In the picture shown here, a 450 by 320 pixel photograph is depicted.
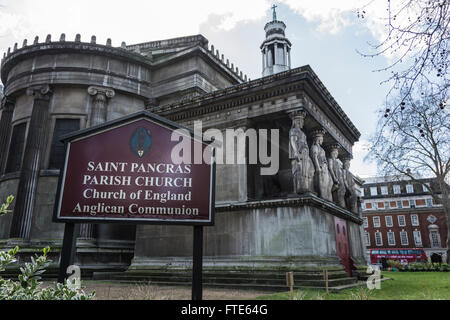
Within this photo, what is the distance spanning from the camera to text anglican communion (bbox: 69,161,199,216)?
6.54 meters

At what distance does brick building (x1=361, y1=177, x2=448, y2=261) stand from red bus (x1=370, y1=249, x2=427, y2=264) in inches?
117

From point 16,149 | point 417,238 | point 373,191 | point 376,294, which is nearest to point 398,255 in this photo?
point 417,238

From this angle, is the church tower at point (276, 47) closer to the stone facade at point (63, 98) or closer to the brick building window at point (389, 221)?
the stone facade at point (63, 98)

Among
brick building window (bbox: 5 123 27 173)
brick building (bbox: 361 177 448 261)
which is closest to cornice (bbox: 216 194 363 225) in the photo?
brick building window (bbox: 5 123 27 173)

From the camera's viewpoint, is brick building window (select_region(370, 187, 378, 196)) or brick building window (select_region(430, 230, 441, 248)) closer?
brick building window (select_region(430, 230, 441, 248))

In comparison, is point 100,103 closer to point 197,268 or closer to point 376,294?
point 197,268

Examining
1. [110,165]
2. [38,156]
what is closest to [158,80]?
[38,156]

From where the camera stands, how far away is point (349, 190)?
2069 cm

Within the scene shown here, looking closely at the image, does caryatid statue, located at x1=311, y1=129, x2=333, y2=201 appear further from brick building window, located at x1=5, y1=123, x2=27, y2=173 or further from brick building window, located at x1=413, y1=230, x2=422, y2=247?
brick building window, located at x1=413, y1=230, x2=422, y2=247

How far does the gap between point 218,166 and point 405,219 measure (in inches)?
2770
